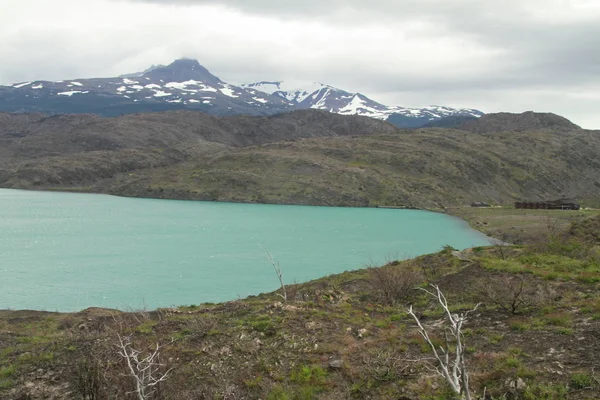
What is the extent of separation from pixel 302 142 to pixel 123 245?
117312 millimetres

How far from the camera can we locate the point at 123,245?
6378 cm

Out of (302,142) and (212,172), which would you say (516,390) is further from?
(302,142)

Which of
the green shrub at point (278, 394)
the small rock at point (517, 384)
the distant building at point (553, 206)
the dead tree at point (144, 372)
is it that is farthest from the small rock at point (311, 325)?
the distant building at point (553, 206)

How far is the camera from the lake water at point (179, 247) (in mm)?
40656

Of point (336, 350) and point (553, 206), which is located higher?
point (336, 350)

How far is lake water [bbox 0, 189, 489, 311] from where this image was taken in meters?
40.7

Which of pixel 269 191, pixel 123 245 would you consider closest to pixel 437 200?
pixel 269 191

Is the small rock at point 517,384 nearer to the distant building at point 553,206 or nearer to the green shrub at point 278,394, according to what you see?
the green shrub at point 278,394

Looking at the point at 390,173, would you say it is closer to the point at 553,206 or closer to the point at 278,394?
the point at 553,206

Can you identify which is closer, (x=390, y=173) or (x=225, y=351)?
(x=225, y=351)

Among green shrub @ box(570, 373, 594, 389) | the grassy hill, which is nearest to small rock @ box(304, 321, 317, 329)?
green shrub @ box(570, 373, 594, 389)

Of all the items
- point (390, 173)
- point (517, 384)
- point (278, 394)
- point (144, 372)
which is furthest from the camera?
point (390, 173)

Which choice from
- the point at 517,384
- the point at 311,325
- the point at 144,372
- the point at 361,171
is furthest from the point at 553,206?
the point at 144,372

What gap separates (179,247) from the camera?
2490 inches
